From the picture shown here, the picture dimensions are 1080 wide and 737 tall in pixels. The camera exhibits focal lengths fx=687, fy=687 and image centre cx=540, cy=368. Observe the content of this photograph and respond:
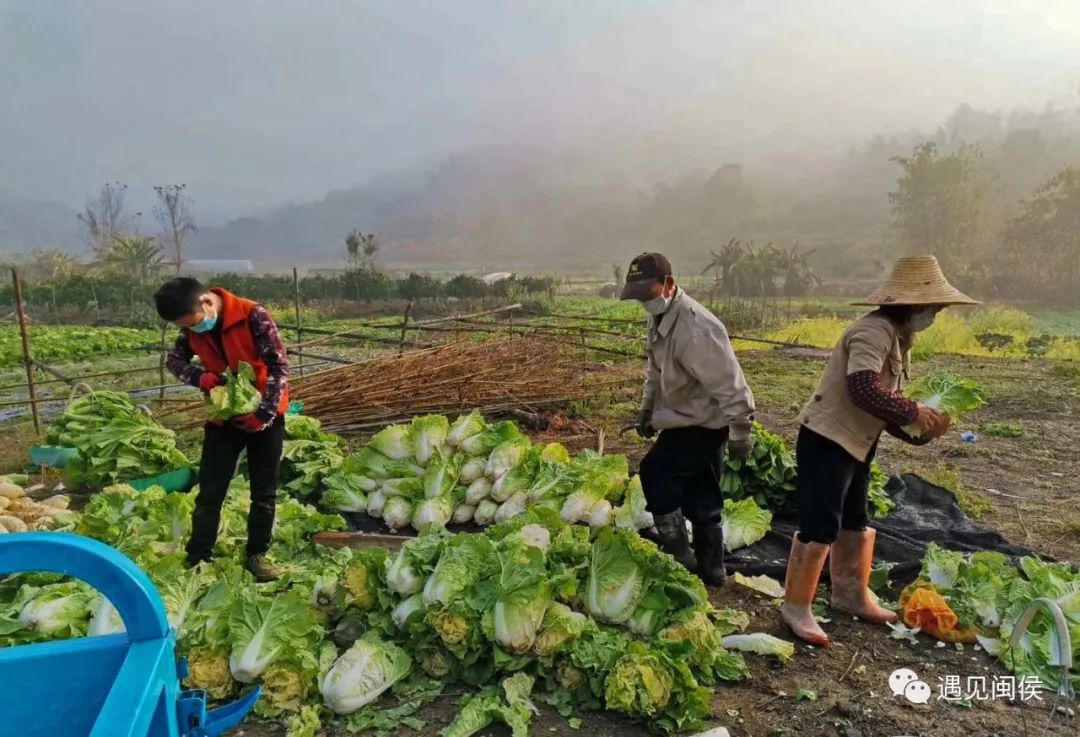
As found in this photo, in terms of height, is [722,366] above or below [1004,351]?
above

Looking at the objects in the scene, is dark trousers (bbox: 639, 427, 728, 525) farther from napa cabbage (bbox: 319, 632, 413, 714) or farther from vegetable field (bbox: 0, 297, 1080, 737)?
napa cabbage (bbox: 319, 632, 413, 714)

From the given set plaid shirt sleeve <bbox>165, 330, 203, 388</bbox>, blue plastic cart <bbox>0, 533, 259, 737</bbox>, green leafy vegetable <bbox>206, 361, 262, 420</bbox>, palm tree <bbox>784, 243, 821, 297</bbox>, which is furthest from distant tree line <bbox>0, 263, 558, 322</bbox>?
blue plastic cart <bbox>0, 533, 259, 737</bbox>

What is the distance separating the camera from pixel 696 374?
3.55m

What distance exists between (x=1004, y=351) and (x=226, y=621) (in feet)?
57.9

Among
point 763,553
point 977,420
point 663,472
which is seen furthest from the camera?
point 977,420

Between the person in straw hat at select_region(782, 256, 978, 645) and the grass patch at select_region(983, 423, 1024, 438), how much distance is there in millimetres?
5657

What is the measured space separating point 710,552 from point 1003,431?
19.2ft

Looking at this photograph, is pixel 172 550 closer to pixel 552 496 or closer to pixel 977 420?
pixel 552 496

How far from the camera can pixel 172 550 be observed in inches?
151

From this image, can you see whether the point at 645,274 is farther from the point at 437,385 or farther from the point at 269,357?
the point at 437,385

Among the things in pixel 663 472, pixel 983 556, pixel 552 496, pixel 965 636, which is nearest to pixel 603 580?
pixel 663 472

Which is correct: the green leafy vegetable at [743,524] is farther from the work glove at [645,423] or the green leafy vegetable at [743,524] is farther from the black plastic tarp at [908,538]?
the work glove at [645,423]

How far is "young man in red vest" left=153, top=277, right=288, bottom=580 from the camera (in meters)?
3.52

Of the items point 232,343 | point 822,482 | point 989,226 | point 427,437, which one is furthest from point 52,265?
point 989,226
